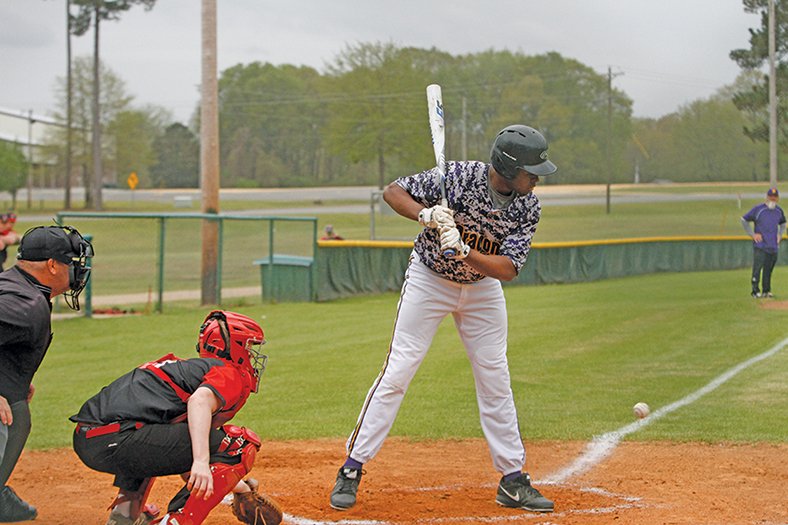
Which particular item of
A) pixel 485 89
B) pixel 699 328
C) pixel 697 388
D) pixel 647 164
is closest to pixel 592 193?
pixel 647 164

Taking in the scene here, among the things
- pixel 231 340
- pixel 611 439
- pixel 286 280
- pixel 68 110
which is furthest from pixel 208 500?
pixel 68 110

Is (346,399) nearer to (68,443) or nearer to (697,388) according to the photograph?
(68,443)

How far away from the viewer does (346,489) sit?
5199mm

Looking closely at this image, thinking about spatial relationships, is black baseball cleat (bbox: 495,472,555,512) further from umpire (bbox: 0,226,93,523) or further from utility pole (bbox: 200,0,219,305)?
utility pole (bbox: 200,0,219,305)

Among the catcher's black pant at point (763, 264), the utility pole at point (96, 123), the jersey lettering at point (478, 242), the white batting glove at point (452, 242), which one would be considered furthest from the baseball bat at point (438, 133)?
the utility pole at point (96, 123)

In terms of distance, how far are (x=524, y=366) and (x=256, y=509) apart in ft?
22.8

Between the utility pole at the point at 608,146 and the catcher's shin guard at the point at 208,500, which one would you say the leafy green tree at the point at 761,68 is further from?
the catcher's shin guard at the point at 208,500

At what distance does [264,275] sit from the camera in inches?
784

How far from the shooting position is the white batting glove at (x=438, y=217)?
480 cm

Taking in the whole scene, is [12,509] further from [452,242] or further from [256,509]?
[452,242]

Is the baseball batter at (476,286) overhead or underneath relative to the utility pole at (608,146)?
underneath

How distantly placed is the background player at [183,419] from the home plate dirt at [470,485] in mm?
904

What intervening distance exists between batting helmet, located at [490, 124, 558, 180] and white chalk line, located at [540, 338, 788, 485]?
6.61ft

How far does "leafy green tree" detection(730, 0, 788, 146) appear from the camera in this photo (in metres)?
30.4
